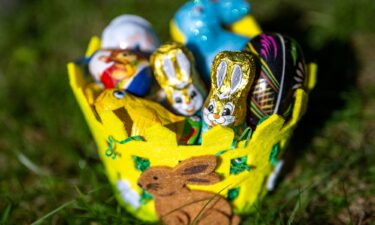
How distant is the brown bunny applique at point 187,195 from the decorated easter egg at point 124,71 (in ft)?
0.77

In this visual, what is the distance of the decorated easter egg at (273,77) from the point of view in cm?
121

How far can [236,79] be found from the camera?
1135 mm


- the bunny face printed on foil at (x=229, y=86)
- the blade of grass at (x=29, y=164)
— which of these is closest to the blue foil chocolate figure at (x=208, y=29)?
the bunny face printed on foil at (x=229, y=86)

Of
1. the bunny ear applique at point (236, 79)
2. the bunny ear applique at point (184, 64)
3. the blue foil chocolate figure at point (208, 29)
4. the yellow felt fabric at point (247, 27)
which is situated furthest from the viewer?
the yellow felt fabric at point (247, 27)

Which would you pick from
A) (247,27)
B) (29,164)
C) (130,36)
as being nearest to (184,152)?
(130,36)

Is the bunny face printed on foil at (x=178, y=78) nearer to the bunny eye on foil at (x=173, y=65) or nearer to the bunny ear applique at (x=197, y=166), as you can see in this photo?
the bunny eye on foil at (x=173, y=65)

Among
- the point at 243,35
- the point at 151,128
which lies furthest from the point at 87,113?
the point at 243,35

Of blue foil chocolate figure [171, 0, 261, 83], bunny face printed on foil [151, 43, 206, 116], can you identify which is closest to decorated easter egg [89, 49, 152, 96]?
bunny face printed on foil [151, 43, 206, 116]

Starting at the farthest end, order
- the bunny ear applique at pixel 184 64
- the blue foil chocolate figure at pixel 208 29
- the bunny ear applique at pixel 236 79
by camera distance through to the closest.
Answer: the blue foil chocolate figure at pixel 208 29, the bunny ear applique at pixel 184 64, the bunny ear applique at pixel 236 79

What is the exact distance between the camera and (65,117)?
1.75 metres

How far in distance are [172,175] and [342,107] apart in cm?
78

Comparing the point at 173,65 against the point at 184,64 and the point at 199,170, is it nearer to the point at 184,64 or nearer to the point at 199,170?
the point at 184,64

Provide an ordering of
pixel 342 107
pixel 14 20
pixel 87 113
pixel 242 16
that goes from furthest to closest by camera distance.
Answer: pixel 14 20
pixel 342 107
pixel 242 16
pixel 87 113

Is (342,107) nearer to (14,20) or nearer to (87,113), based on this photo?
(87,113)
